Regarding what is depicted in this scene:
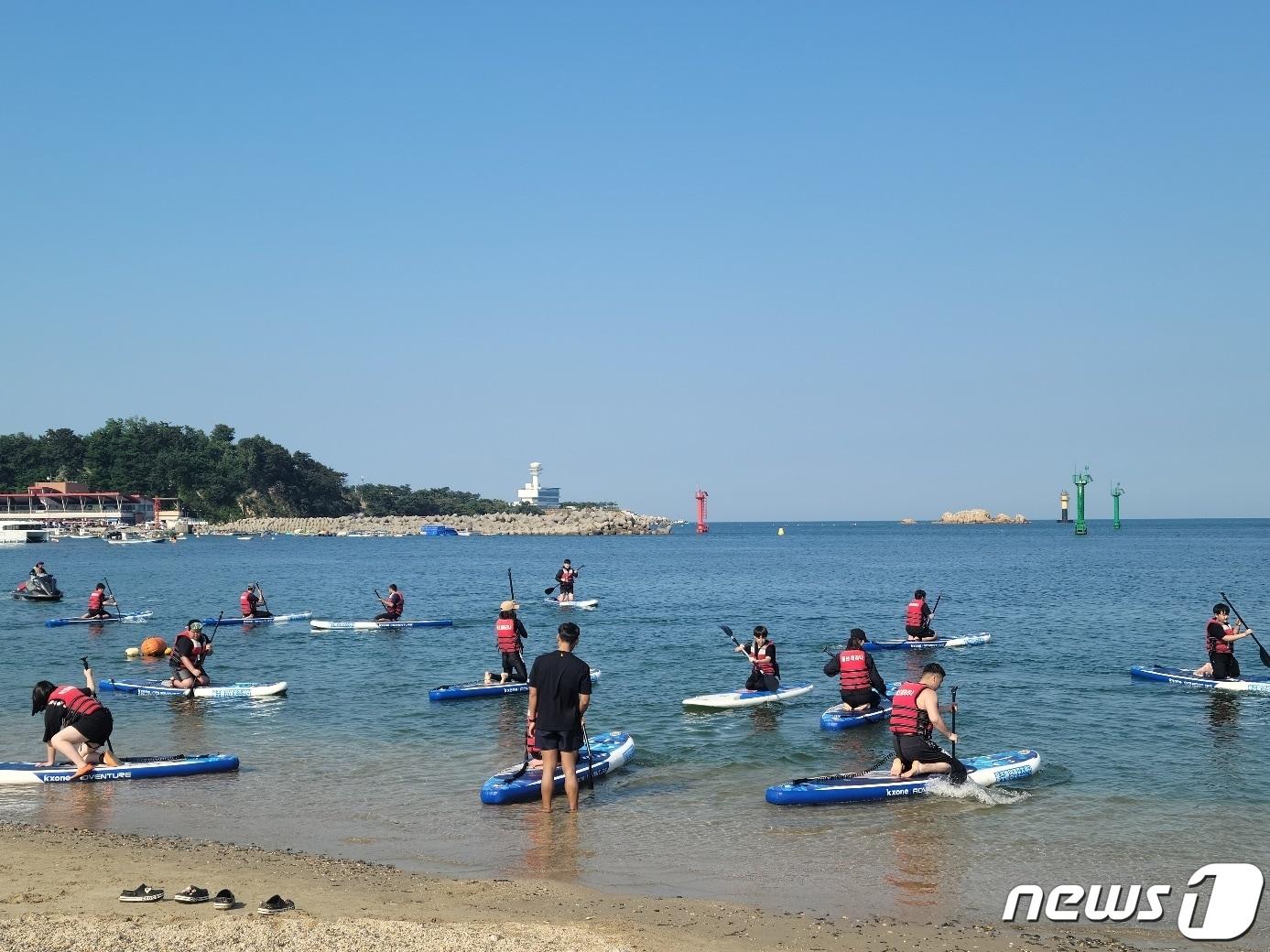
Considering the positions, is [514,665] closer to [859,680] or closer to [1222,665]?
[859,680]

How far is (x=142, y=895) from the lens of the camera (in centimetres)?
983

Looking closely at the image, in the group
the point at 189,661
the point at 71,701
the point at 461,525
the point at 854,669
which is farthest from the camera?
the point at 461,525

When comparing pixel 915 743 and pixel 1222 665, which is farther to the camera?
pixel 1222 665

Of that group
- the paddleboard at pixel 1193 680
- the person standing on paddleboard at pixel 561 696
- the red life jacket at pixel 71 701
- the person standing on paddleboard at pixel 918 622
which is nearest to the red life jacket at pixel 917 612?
the person standing on paddleboard at pixel 918 622

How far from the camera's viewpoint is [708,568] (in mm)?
84312

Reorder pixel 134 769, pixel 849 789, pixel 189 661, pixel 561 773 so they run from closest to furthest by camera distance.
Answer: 1. pixel 849 789
2. pixel 561 773
3. pixel 134 769
4. pixel 189 661

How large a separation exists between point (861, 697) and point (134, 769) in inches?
458

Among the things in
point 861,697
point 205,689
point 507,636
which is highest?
point 507,636

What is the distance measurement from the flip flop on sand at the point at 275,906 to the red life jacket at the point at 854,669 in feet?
37.8

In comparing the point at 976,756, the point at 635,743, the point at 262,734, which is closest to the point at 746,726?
the point at 635,743

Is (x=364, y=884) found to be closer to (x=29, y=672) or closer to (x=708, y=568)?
(x=29, y=672)

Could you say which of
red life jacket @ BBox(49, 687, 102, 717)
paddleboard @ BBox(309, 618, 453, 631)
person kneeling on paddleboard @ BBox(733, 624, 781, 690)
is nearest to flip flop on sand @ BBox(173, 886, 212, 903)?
red life jacket @ BBox(49, 687, 102, 717)

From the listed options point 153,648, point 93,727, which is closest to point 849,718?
point 93,727

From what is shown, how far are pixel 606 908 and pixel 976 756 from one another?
8699 millimetres
